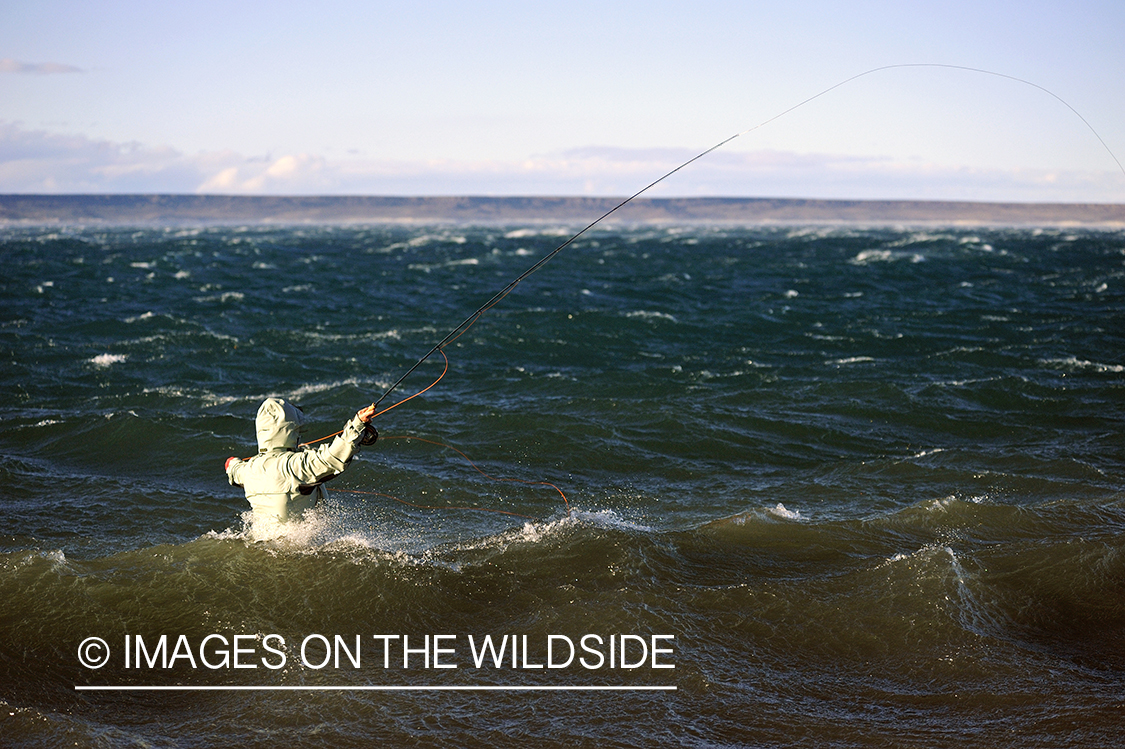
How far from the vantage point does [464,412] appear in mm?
11727

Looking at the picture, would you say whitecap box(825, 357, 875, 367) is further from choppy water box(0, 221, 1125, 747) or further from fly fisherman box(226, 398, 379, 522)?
fly fisherman box(226, 398, 379, 522)

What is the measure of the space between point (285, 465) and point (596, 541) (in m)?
2.31

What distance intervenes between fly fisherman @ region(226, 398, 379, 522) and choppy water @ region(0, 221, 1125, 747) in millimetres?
299

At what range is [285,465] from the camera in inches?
229

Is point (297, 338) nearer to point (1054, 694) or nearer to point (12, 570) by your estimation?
point (12, 570)

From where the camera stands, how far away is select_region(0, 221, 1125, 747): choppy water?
181 inches

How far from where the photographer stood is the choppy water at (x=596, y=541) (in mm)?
4586

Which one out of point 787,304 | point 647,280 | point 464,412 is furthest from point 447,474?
point 647,280

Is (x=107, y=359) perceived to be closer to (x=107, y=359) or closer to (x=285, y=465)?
(x=107, y=359)

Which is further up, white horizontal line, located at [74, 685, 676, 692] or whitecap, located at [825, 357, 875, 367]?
whitecap, located at [825, 357, 875, 367]

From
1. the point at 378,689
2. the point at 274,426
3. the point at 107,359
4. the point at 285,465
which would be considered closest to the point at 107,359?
the point at 107,359

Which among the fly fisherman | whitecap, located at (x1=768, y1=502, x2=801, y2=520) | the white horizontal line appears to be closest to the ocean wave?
the fly fisherman

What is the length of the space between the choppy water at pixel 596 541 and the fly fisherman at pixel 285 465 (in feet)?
0.98

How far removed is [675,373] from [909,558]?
8.15m
